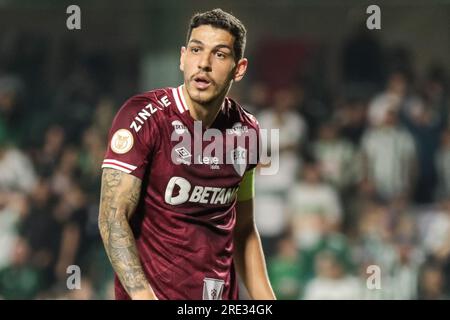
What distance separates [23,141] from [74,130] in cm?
64

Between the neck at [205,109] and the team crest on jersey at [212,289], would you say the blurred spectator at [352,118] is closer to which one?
the neck at [205,109]

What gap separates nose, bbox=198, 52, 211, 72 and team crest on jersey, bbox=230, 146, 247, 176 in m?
0.51

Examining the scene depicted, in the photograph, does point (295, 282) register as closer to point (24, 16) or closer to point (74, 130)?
point (74, 130)

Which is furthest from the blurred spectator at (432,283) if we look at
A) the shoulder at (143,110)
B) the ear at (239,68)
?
the shoulder at (143,110)

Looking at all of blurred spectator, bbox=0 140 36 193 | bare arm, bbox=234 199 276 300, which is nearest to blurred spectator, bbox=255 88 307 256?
blurred spectator, bbox=0 140 36 193

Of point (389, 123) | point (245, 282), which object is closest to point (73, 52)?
point (389, 123)

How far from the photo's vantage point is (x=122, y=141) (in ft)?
14.4

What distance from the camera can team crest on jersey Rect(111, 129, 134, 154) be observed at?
438 centimetres

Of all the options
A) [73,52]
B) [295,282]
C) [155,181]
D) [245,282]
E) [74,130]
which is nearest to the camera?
[155,181]

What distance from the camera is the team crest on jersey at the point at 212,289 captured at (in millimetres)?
4695

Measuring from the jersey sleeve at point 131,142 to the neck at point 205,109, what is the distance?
30cm

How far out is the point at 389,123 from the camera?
34.5 feet

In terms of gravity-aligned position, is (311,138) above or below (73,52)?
below
